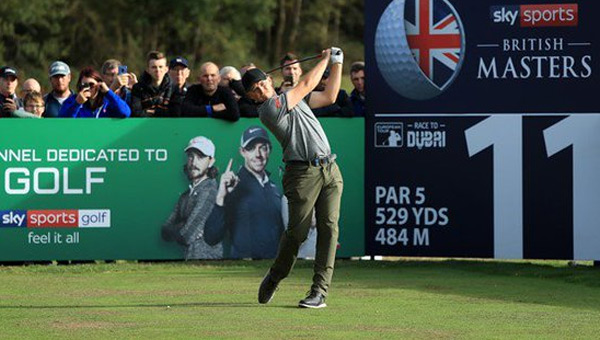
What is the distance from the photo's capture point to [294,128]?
12.6 metres

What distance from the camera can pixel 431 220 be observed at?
55.2ft

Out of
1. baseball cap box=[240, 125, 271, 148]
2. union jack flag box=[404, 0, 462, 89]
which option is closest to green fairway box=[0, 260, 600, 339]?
baseball cap box=[240, 125, 271, 148]

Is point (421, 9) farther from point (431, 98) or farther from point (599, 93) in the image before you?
point (599, 93)

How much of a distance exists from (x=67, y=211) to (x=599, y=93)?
19.3 ft

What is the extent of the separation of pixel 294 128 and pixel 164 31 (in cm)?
4006

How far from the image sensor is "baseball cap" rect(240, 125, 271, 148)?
17016mm

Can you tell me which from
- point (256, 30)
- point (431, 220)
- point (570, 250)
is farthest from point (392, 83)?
point (256, 30)

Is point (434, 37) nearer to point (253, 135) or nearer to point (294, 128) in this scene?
point (253, 135)

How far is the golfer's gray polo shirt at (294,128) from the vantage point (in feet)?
41.2

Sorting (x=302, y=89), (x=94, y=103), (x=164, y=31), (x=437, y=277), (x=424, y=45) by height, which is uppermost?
(x=164, y=31)

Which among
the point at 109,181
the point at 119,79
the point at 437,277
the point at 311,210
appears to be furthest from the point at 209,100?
the point at 311,210

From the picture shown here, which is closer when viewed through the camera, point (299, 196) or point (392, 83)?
point (299, 196)

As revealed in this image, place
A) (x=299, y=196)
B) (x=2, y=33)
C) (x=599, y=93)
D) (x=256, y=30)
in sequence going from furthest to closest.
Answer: (x=256, y=30) < (x=2, y=33) < (x=599, y=93) < (x=299, y=196)

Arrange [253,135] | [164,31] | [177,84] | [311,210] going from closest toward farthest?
[311,210]
[253,135]
[177,84]
[164,31]
